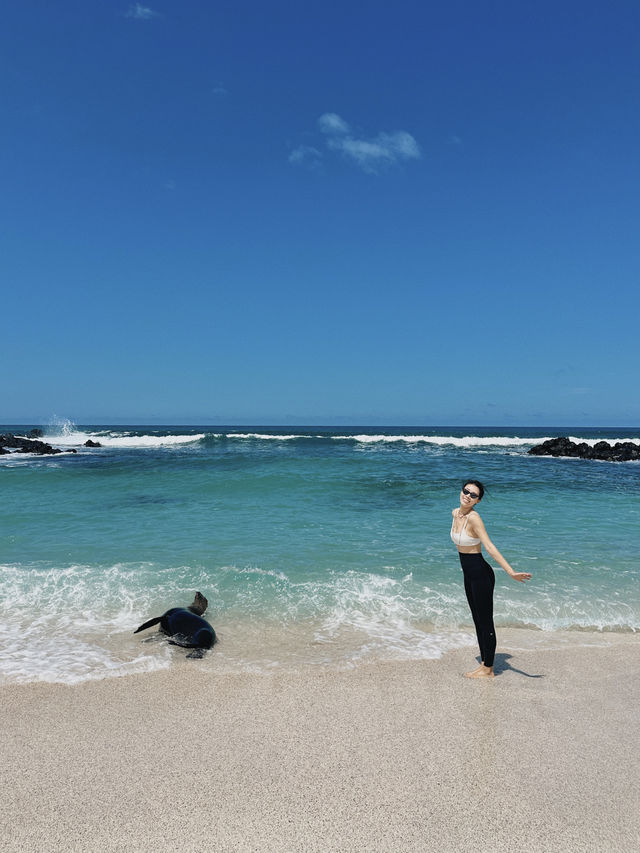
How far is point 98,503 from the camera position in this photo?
1420 centimetres

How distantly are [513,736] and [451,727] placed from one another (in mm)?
463

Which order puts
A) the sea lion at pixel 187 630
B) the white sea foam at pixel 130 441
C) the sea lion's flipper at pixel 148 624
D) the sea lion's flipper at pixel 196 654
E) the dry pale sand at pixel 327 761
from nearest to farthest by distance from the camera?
the dry pale sand at pixel 327 761 < the sea lion's flipper at pixel 196 654 < the sea lion at pixel 187 630 < the sea lion's flipper at pixel 148 624 < the white sea foam at pixel 130 441

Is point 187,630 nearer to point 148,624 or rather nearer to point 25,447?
point 148,624

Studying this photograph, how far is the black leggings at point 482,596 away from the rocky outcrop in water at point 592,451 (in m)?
34.9

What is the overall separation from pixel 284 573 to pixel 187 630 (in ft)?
8.27

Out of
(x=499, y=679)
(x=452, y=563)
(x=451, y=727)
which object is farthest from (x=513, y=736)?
(x=452, y=563)

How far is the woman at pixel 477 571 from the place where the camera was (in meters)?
4.60

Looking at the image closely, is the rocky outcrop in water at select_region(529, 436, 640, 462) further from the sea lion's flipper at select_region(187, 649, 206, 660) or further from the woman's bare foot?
the sea lion's flipper at select_region(187, 649, 206, 660)

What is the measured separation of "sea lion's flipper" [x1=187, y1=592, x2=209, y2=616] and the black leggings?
11.2 ft

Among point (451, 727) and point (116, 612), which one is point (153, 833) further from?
point (116, 612)

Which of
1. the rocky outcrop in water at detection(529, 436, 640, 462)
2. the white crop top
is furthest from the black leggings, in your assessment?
the rocky outcrop in water at detection(529, 436, 640, 462)

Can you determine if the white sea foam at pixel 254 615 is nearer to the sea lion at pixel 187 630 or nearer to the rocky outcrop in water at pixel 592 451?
the sea lion at pixel 187 630

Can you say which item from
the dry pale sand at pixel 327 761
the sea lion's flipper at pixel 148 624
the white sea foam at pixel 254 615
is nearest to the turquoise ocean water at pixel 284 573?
the white sea foam at pixel 254 615

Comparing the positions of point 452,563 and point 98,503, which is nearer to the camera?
point 452,563
